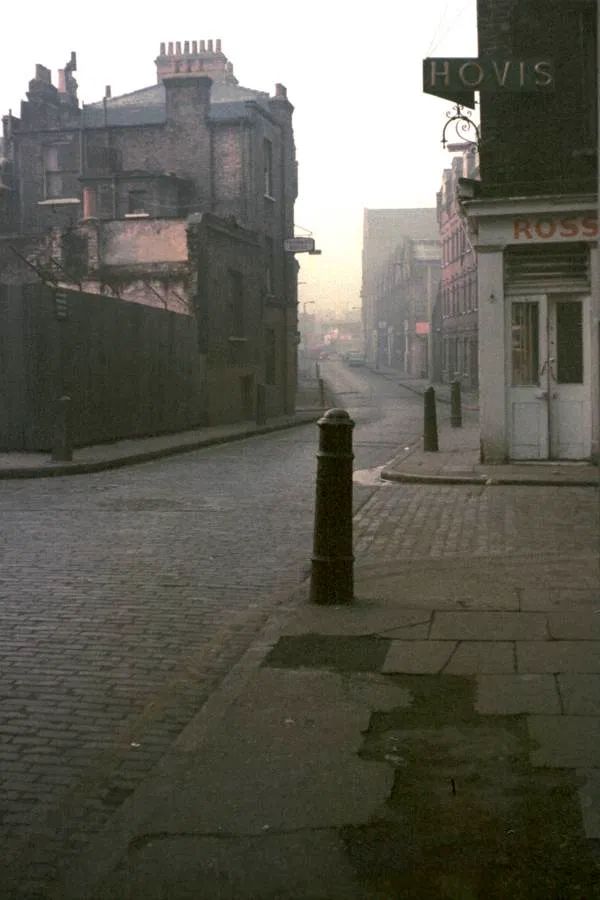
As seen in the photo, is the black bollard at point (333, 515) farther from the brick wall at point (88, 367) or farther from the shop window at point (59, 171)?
the shop window at point (59, 171)

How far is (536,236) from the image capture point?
14.8 metres

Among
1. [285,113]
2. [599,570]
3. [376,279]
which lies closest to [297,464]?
[599,570]

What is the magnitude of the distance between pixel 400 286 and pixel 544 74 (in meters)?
80.8

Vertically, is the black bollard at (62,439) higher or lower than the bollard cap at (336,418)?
lower

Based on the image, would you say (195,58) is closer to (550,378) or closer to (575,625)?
(550,378)

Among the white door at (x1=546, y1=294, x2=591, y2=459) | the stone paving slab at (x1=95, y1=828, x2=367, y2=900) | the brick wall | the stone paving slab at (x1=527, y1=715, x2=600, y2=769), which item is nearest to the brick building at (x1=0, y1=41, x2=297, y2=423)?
the brick wall

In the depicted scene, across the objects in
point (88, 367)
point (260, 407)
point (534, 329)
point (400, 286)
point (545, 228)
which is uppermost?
point (400, 286)

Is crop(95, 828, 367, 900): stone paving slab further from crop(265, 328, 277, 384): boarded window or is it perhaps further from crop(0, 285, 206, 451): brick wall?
crop(265, 328, 277, 384): boarded window

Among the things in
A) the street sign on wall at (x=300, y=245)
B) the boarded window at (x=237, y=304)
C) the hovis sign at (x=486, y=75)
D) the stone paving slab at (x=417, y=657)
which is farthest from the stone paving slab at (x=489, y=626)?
the street sign on wall at (x=300, y=245)

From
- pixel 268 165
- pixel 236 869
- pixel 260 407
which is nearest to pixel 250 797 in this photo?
pixel 236 869

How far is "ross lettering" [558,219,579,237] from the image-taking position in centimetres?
1463

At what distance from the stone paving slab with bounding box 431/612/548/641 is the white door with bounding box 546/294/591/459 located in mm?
9339

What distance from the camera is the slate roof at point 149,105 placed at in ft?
125

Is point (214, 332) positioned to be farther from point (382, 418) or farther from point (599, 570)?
point (599, 570)
